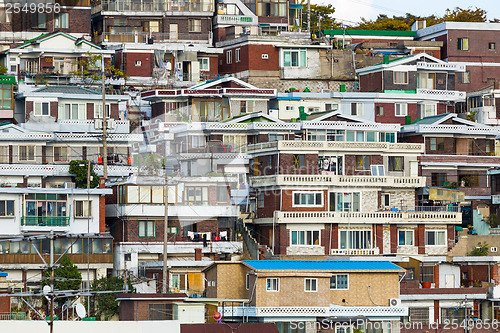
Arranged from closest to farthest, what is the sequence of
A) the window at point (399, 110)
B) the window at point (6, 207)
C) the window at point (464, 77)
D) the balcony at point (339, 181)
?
the window at point (6, 207), the balcony at point (339, 181), the window at point (399, 110), the window at point (464, 77)

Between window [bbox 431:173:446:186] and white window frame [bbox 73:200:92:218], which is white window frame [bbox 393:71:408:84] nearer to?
window [bbox 431:173:446:186]

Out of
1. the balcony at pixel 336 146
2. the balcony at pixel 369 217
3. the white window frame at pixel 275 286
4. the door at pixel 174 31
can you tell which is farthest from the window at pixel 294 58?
the white window frame at pixel 275 286

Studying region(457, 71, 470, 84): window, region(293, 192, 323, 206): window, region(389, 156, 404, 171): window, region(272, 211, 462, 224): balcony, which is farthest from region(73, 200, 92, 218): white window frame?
region(457, 71, 470, 84): window

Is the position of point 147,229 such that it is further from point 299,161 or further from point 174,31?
point 174,31

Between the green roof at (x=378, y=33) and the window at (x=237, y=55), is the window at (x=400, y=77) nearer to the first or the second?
the green roof at (x=378, y=33)

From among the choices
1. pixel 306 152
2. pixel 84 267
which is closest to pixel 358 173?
pixel 306 152

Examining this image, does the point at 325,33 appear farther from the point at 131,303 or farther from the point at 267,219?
the point at 131,303
